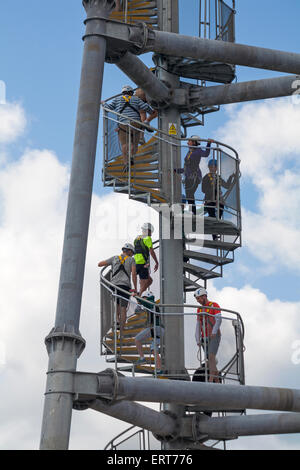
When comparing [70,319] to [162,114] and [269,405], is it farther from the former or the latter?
[162,114]

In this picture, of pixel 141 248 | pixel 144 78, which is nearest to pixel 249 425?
pixel 141 248

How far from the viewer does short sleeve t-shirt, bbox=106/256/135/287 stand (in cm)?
1769

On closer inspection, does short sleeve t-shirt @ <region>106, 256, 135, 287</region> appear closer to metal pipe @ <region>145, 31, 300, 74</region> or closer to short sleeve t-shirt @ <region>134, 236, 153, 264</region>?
short sleeve t-shirt @ <region>134, 236, 153, 264</region>

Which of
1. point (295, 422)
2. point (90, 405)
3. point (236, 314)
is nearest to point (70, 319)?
point (90, 405)

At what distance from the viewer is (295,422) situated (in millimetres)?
17656

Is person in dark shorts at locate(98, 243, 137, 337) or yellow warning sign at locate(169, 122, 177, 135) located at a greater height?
yellow warning sign at locate(169, 122, 177, 135)

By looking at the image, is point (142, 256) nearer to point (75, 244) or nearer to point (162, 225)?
point (162, 225)

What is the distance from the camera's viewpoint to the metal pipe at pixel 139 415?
15.5m

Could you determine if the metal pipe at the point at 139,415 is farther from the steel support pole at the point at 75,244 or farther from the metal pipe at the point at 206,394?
the steel support pole at the point at 75,244

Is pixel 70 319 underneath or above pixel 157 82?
underneath

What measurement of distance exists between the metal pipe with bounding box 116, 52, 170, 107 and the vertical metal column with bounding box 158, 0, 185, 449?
0.51 m

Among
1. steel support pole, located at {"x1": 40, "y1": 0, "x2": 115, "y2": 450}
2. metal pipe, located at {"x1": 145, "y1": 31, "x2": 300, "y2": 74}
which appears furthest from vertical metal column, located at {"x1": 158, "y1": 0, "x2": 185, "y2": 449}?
steel support pole, located at {"x1": 40, "y1": 0, "x2": 115, "y2": 450}

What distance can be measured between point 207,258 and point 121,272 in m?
3.21
